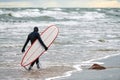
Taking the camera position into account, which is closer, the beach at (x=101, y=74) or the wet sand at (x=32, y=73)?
the beach at (x=101, y=74)

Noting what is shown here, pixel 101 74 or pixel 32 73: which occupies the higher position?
pixel 32 73

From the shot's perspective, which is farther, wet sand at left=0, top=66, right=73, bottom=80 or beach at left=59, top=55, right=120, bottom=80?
wet sand at left=0, top=66, right=73, bottom=80

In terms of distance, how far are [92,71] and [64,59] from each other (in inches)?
137

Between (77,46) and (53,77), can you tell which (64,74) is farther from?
(77,46)

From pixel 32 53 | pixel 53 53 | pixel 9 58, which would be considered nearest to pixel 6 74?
pixel 32 53

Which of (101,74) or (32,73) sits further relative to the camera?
(32,73)

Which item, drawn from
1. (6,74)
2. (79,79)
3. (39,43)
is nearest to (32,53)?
(39,43)

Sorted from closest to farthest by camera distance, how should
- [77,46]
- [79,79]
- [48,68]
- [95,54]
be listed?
[79,79] < [48,68] < [95,54] < [77,46]

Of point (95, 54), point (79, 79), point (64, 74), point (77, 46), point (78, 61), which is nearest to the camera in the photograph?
point (79, 79)

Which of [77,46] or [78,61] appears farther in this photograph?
[77,46]

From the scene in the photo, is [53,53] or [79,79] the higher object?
[53,53]

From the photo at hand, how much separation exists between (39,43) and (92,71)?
217cm

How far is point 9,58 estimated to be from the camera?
16.1 metres

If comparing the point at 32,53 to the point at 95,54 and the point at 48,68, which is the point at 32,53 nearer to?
the point at 48,68
